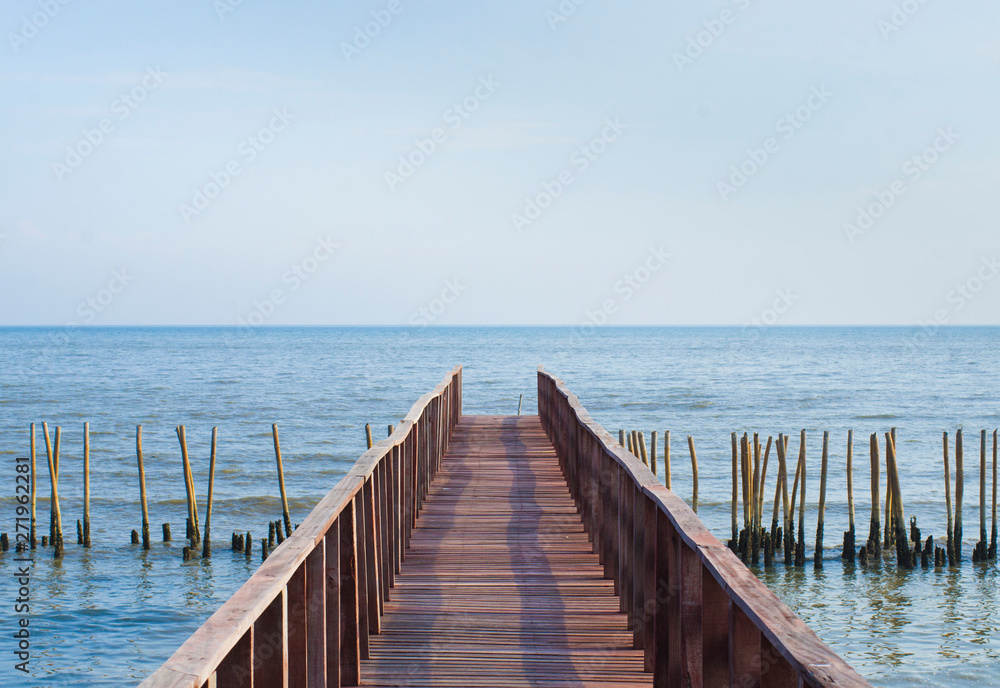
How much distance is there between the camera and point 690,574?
3447 mm

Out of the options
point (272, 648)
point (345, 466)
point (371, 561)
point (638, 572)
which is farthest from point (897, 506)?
point (345, 466)

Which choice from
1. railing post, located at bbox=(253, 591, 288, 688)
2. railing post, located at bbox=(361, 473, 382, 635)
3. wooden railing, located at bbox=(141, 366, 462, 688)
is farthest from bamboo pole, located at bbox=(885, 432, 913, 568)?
railing post, located at bbox=(253, 591, 288, 688)

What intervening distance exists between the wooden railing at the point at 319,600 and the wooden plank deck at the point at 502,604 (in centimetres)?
22

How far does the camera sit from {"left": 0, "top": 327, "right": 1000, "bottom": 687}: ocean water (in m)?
11.4

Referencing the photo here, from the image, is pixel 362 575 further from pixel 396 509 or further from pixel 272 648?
pixel 272 648

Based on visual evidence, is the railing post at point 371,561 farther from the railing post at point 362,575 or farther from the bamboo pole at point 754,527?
the bamboo pole at point 754,527

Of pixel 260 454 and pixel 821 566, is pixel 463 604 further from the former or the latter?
pixel 260 454

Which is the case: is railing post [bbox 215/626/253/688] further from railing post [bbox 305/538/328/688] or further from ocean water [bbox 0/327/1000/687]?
ocean water [bbox 0/327/1000/687]

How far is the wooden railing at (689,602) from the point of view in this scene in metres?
2.24

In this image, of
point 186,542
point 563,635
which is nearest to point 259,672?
point 563,635

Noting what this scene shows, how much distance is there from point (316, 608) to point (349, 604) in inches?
28.1

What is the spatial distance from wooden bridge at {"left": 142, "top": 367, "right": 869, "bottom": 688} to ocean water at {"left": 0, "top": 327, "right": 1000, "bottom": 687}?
486 centimetres

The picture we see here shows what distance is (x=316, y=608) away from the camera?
142 inches

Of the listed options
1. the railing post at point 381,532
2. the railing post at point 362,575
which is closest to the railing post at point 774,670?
the railing post at point 362,575
